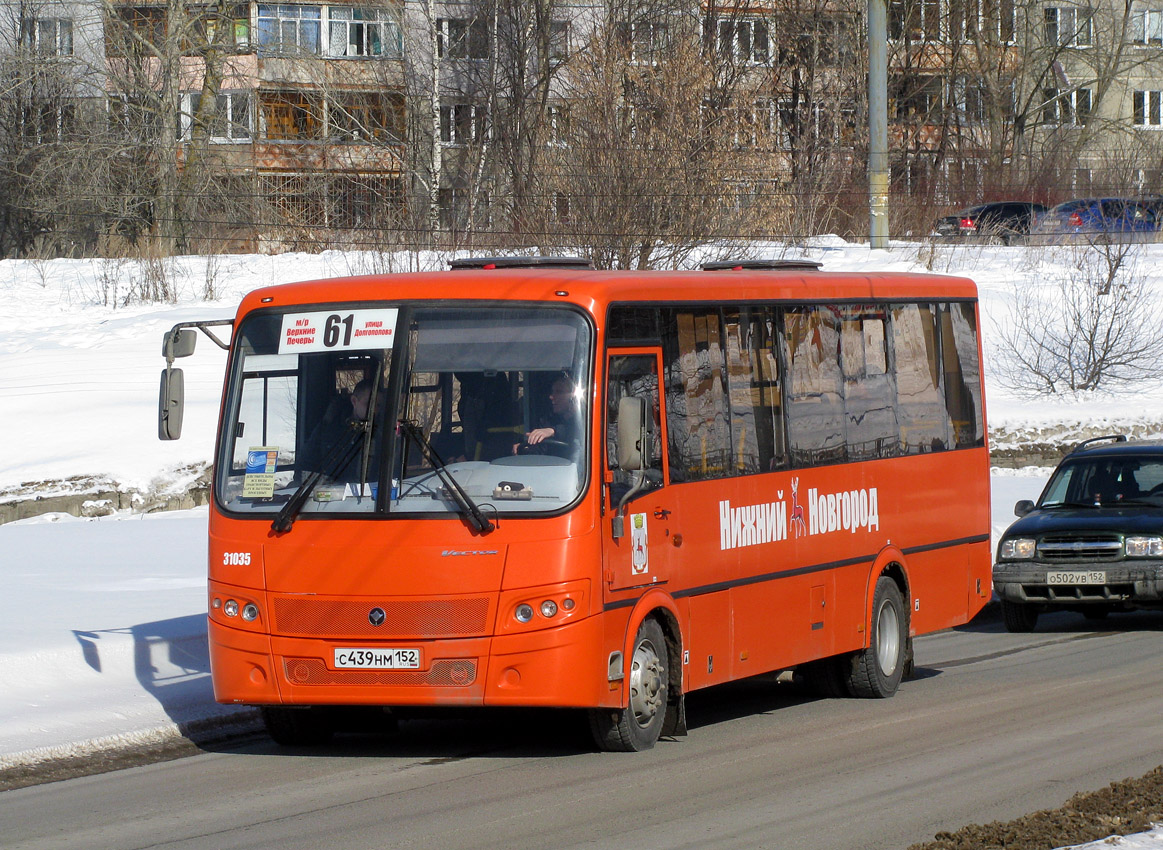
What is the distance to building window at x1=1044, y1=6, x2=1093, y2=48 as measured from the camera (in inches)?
2537

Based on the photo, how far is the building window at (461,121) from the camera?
5175 cm

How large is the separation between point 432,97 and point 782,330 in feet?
142

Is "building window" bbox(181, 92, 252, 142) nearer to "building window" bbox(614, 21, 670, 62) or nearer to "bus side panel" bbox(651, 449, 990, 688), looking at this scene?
"building window" bbox(614, 21, 670, 62)

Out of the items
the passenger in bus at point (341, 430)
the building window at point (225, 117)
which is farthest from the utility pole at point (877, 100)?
the passenger in bus at point (341, 430)

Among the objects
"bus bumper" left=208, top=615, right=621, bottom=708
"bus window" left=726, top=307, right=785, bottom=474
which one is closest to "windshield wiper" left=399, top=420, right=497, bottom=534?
"bus bumper" left=208, top=615, right=621, bottom=708

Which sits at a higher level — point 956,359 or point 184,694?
point 956,359

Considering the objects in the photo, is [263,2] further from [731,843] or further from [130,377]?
[731,843]

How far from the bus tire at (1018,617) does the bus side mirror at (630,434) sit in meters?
7.82

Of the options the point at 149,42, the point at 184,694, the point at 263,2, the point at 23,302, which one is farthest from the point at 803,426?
the point at 263,2

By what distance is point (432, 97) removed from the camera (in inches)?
2099

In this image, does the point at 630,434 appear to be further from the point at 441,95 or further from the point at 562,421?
the point at 441,95

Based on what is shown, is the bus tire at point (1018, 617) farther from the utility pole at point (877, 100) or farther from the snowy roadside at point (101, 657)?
the utility pole at point (877, 100)

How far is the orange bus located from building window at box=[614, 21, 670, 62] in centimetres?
1834

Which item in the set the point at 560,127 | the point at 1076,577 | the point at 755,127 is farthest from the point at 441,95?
the point at 1076,577
